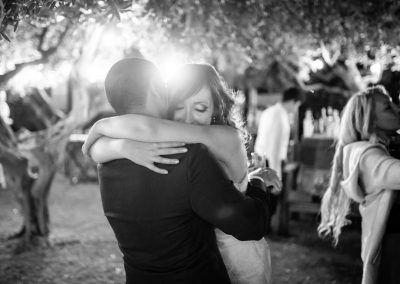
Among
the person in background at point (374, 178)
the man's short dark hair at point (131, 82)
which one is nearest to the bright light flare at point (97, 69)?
the person in background at point (374, 178)

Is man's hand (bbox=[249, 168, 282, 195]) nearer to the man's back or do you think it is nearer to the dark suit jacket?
the dark suit jacket

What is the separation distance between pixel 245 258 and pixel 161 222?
2.23 ft

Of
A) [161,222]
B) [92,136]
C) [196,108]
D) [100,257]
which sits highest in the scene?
[196,108]

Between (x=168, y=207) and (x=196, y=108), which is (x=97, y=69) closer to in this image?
(x=196, y=108)

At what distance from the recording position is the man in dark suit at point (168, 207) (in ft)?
5.20

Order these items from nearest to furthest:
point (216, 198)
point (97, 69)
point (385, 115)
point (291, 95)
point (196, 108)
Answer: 1. point (216, 198)
2. point (196, 108)
3. point (385, 115)
4. point (291, 95)
5. point (97, 69)

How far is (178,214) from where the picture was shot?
1636mm

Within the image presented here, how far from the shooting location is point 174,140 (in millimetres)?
1691

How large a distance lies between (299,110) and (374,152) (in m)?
5.55

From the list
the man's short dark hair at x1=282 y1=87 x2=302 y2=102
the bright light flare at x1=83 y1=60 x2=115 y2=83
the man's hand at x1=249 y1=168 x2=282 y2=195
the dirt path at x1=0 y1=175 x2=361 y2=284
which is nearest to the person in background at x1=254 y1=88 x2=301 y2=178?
the man's short dark hair at x1=282 y1=87 x2=302 y2=102

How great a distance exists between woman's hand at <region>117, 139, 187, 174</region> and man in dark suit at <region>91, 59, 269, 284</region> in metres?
0.03

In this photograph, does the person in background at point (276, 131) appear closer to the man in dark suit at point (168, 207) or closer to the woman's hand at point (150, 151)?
the man in dark suit at point (168, 207)

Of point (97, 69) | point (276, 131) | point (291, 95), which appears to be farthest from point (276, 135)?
point (97, 69)

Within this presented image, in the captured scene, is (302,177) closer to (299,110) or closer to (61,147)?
(299,110)
